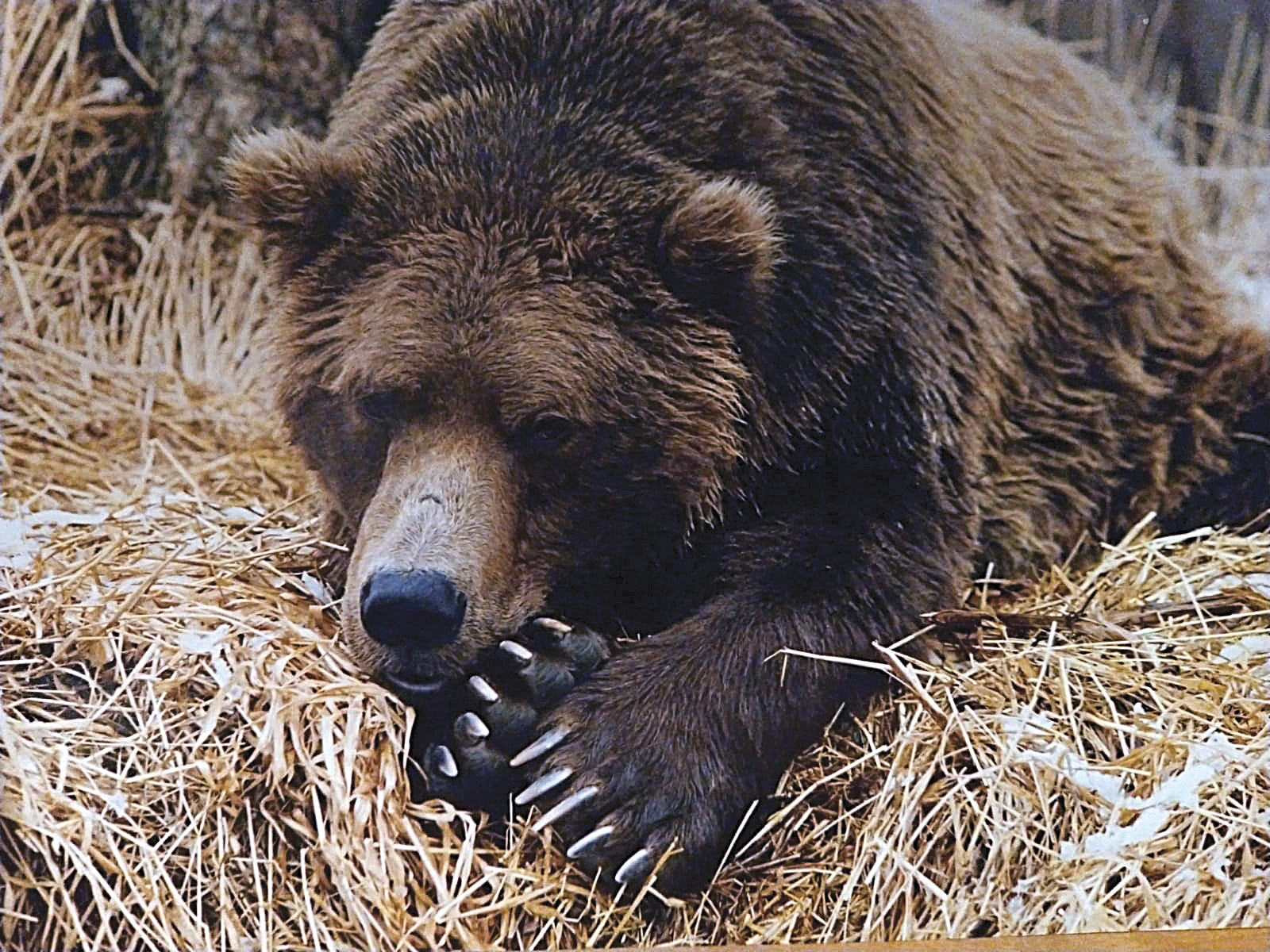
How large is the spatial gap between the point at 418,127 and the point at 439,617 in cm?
88

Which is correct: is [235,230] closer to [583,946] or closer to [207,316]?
[207,316]

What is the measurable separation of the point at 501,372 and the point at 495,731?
562 mm

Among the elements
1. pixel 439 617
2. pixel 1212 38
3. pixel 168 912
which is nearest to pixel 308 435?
pixel 439 617

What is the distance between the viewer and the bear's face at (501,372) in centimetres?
266

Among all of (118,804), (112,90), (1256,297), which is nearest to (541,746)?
(118,804)

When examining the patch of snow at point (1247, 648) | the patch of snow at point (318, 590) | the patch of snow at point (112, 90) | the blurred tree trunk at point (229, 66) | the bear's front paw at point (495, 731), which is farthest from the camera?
the patch of snow at point (112, 90)

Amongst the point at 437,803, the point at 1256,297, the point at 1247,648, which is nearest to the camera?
the point at 437,803

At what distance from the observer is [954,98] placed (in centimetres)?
330

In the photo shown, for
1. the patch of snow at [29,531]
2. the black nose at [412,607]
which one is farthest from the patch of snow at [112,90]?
the black nose at [412,607]

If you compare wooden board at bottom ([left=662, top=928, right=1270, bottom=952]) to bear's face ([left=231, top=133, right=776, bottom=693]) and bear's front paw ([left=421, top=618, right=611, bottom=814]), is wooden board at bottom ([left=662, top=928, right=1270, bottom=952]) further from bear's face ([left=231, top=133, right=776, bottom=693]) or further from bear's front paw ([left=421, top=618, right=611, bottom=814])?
bear's face ([left=231, top=133, right=776, bottom=693])

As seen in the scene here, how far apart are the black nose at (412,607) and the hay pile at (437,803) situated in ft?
0.51

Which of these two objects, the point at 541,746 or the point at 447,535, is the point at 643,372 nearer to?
the point at 447,535

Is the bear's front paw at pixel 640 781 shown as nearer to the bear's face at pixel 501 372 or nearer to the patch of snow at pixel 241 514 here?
the bear's face at pixel 501 372

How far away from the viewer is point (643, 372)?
2.77 metres
